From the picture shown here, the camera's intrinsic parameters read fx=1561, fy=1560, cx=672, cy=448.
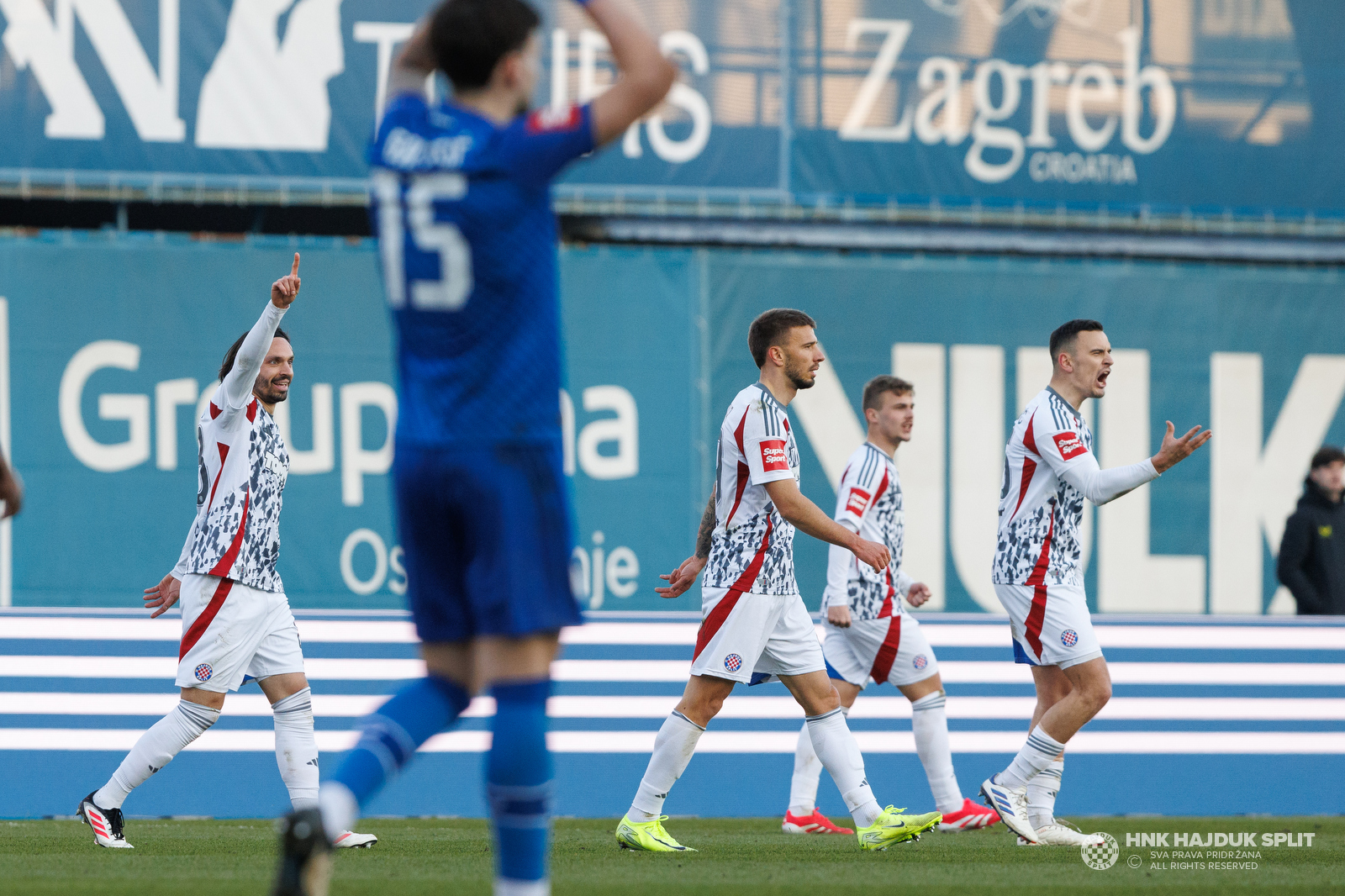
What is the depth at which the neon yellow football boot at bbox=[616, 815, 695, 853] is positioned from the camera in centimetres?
677

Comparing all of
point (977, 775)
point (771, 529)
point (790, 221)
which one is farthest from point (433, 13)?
point (790, 221)

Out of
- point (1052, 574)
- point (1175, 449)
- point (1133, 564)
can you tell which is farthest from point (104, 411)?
point (1175, 449)

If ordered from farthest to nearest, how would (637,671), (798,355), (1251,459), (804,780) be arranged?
(1251,459)
(637,671)
(804,780)
(798,355)

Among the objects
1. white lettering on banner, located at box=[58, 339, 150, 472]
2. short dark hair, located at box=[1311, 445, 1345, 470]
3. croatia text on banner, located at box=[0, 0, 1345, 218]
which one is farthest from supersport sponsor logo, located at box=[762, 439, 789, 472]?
white lettering on banner, located at box=[58, 339, 150, 472]

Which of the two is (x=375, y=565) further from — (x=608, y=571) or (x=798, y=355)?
(x=798, y=355)

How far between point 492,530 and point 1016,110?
37.4 ft

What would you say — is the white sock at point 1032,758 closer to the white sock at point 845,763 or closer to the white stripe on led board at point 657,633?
the white sock at point 845,763

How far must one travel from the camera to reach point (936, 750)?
828 cm

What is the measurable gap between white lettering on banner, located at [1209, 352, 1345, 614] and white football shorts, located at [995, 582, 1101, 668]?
22.1ft

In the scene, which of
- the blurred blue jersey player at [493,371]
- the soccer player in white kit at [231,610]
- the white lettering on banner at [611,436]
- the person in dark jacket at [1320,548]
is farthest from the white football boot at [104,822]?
the person in dark jacket at [1320,548]

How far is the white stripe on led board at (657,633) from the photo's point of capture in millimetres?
9031

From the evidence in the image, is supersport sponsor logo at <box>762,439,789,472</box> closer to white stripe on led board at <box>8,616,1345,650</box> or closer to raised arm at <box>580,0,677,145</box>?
white stripe on led board at <box>8,616,1345,650</box>

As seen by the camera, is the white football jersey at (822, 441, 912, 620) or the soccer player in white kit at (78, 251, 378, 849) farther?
the white football jersey at (822, 441, 912, 620)

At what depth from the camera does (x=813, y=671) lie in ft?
22.0
